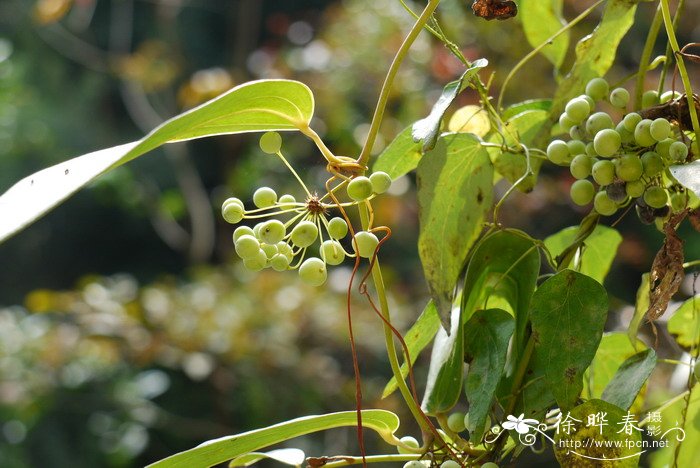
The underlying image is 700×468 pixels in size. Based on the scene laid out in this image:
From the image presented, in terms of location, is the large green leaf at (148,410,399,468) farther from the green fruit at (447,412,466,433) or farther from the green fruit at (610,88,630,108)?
the green fruit at (610,88,630,108)

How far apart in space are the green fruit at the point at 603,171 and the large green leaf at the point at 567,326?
0.11ft

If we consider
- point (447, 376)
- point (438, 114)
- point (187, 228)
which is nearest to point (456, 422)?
point (447, 376)

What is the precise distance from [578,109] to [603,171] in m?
0.03

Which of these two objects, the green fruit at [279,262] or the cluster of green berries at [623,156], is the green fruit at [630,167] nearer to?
the cluster of green berries at [623,156]

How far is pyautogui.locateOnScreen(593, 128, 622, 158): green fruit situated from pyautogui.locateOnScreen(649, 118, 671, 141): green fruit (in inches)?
0.5

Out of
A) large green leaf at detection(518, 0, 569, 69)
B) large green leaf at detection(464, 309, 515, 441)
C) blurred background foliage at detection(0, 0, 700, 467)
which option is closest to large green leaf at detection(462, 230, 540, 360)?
large green leaf at detection(464, 309, 515, 441)

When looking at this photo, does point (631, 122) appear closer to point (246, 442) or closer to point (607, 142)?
point (607, 142)

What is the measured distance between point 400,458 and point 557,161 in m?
0.12

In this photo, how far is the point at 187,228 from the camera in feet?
8.43

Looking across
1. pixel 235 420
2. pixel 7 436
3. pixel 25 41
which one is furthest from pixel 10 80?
pixel 235 420

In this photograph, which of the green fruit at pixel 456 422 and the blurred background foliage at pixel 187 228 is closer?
the green fruit at pixel 456 422

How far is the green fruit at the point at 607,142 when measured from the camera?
281 mm

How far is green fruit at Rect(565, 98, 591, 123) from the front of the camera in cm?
30

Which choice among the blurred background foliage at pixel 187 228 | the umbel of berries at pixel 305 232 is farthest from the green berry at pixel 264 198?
the blurred background foliage at pixel 187 228
